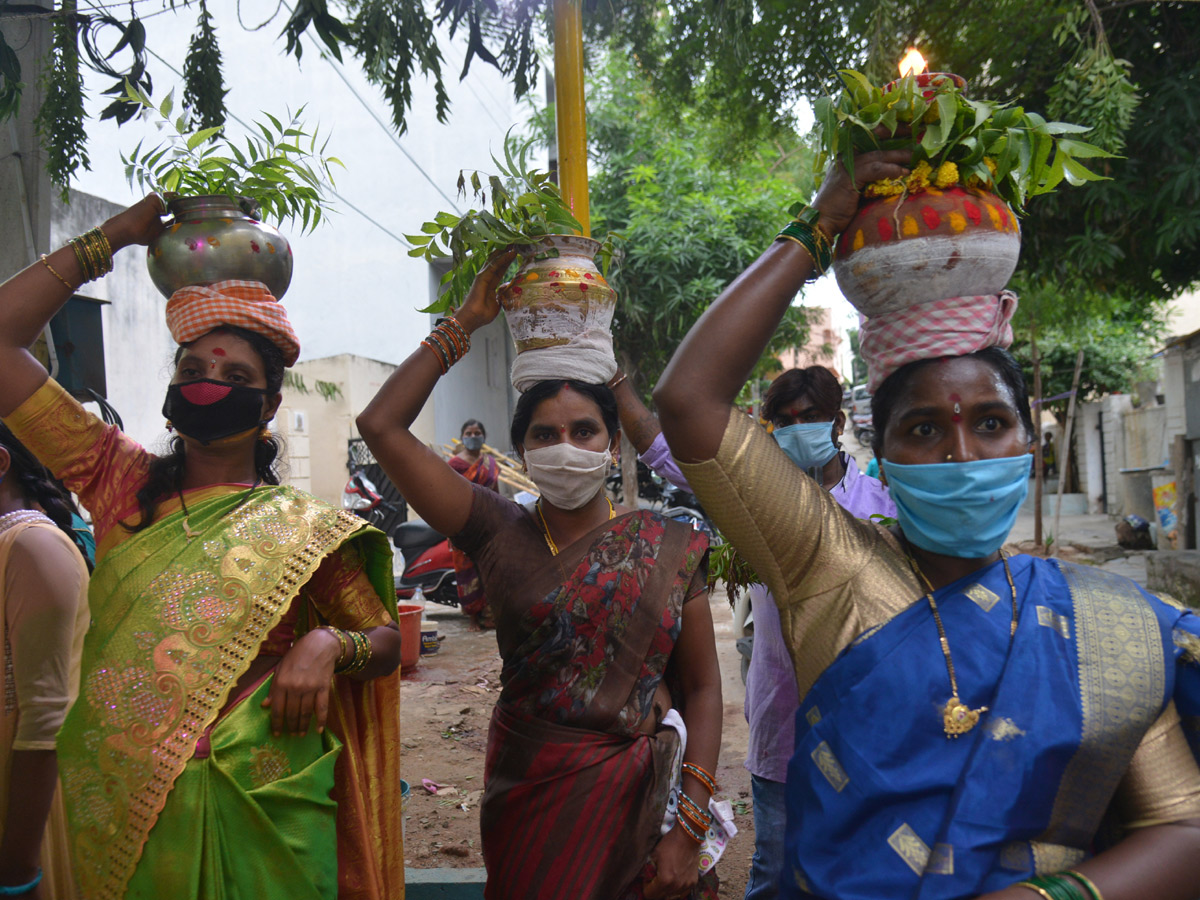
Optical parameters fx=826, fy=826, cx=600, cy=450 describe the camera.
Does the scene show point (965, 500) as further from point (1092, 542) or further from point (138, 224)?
point (1092, 542)

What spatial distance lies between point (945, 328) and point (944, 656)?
57 centimetres

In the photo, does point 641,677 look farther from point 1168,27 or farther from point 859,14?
point 1168,27

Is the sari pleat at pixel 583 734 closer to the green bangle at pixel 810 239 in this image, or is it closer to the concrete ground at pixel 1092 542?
the green bangle at pixel 810 239

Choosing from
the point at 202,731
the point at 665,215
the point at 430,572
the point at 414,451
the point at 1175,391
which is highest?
the point at 665,215

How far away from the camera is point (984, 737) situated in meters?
1.35

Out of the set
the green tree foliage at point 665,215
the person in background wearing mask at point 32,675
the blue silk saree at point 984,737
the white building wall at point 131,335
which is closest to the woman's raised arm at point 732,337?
the blue silk saree at point 984,737

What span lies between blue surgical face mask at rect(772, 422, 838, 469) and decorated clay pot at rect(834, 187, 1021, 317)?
1.60 metres

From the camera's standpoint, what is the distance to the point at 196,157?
2.34m

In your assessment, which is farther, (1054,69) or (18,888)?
(1054,69)

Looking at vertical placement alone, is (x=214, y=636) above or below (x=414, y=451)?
below

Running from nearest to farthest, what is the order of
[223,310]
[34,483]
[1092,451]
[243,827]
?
[243,827] → [223,310] → [34,483] → [1092,451]

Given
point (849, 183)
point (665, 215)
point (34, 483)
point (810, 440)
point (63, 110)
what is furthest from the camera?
point (665, 215)

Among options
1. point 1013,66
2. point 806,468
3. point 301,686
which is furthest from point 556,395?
point 1013,66

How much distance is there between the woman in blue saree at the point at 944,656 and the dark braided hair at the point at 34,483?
2179 millimetres
